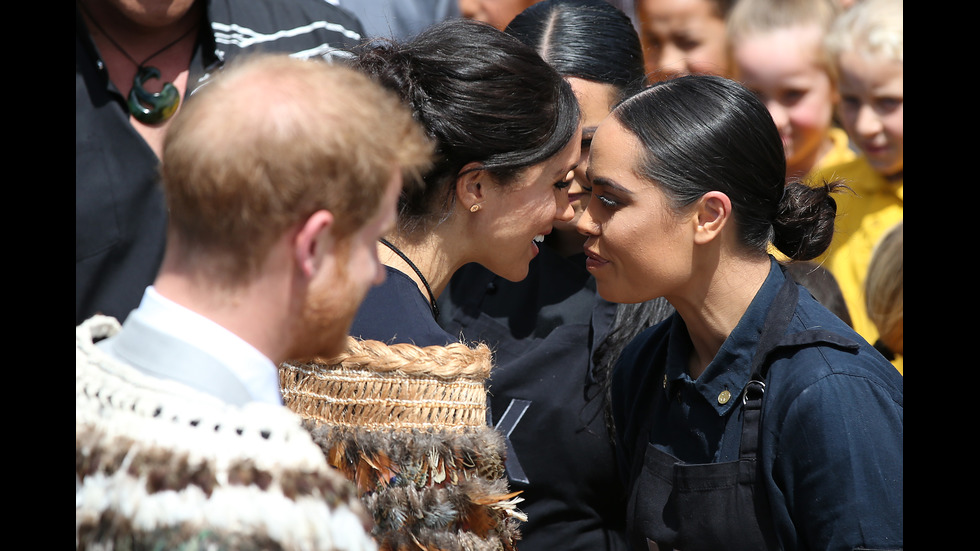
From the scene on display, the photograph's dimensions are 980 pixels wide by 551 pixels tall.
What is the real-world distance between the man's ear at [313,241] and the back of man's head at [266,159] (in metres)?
0.01

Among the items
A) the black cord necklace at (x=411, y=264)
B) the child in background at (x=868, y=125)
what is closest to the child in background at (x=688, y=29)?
the child in background at (x=868, y=125)

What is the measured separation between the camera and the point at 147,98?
8.93 ft

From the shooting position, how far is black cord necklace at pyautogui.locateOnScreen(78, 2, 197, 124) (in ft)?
8.89

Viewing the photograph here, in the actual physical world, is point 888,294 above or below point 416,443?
below

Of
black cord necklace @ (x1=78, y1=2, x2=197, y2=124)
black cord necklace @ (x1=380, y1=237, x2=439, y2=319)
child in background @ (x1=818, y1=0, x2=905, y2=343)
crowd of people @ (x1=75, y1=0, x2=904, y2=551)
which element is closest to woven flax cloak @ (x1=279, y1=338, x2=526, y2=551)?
crowd of people @ (x1=75, y1=0, x2=904, y2=551)

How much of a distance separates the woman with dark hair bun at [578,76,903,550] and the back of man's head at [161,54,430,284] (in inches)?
41.1

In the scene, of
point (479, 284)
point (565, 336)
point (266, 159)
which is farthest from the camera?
point (479, 284)

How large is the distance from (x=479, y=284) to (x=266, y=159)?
1801 mm

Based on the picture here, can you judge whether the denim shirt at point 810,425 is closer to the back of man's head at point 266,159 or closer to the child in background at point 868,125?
the back of man's head at point 266,159

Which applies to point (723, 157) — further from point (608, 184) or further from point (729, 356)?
point (729, 356)

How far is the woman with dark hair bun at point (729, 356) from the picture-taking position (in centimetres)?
167

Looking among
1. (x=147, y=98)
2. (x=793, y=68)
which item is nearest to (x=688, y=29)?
(x=793, y=68)

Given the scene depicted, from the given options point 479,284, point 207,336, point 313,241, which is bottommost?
point 479,284

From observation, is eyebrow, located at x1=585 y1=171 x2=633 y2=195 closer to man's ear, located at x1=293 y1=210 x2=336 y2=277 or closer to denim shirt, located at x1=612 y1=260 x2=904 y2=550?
denim shirt, located at x1=612 y1=260 x2=904 y2=550
